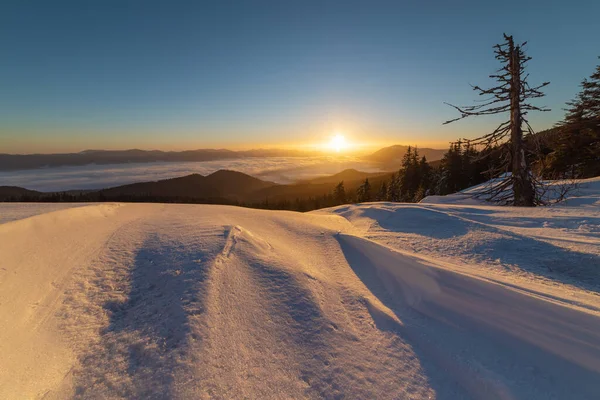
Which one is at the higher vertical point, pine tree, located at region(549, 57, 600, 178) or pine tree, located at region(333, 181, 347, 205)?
pine tree, located at region(549, 57, 600, 178)

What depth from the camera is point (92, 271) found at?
4191 mm

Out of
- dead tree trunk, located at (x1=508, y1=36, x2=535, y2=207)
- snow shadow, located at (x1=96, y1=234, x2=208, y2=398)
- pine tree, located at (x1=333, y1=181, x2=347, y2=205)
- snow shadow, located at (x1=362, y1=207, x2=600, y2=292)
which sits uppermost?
dead tree trunk, located at (x1=508, y1=36, x2=535, y2=207)

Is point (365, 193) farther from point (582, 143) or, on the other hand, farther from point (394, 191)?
point (582, 143)

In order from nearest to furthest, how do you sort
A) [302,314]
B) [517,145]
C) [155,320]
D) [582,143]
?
[155,320] < [302,314] < [517,145] < [582,143]

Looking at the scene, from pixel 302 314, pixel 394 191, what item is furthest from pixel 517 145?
pixel 394 191

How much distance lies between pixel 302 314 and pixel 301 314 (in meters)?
0.01

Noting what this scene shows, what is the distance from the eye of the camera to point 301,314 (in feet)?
10.7

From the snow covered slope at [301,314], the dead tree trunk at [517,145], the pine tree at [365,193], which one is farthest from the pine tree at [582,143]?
the pine tree at [365,193]

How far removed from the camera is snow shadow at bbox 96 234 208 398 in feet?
7.94

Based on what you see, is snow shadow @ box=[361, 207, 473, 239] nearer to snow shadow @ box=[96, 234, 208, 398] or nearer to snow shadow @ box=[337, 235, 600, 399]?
snow shadow @ box=[337, 235, 600, 399]

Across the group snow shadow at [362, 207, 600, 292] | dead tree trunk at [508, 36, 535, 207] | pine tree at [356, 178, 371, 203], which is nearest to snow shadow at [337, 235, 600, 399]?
snow shadow at [362, 207, 600, 292]

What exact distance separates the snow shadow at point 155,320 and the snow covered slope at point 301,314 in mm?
17

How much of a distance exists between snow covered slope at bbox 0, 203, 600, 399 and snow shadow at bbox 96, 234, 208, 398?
17 millimetres

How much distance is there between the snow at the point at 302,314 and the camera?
2365 millimetres
